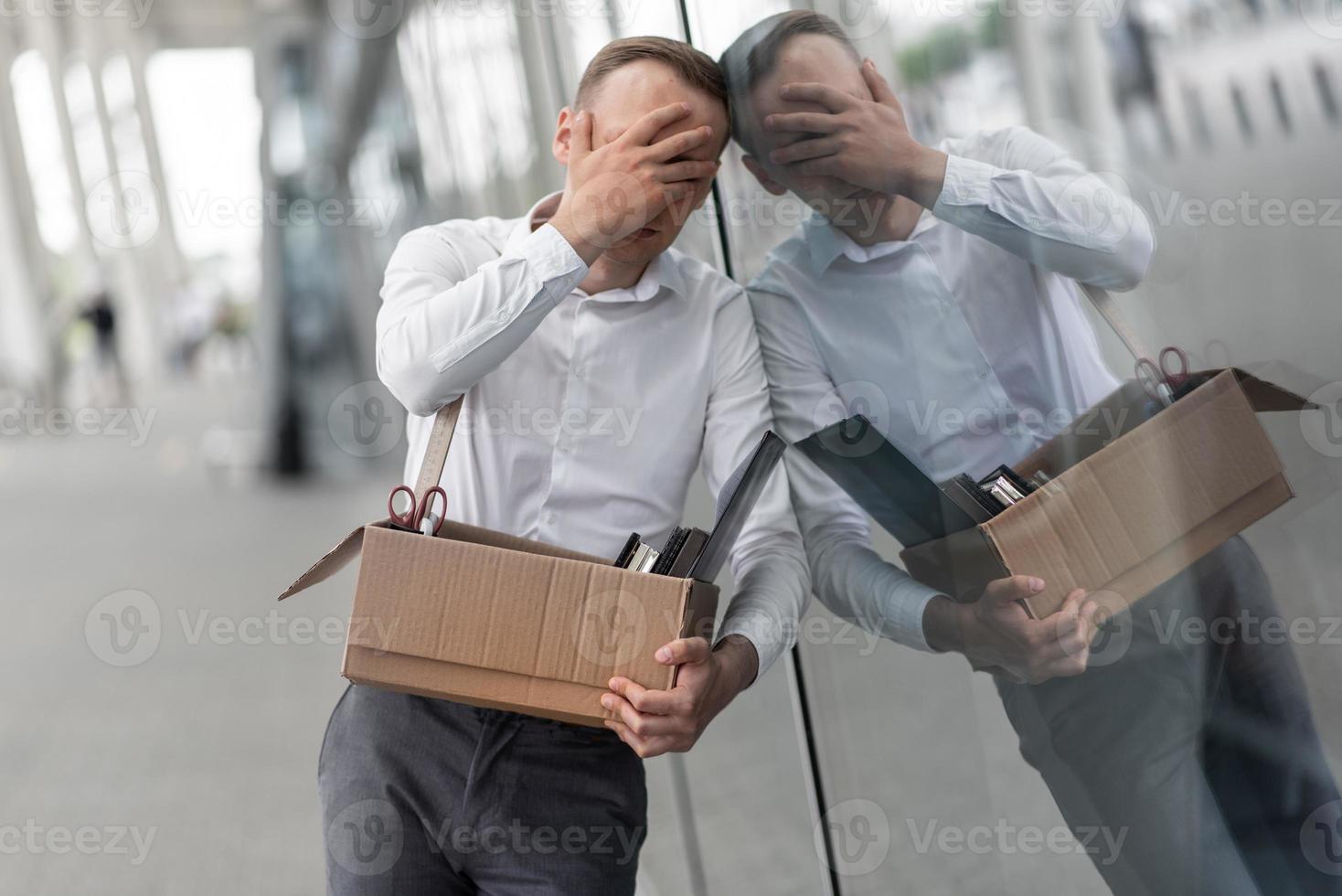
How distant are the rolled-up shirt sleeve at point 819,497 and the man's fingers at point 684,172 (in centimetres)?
26

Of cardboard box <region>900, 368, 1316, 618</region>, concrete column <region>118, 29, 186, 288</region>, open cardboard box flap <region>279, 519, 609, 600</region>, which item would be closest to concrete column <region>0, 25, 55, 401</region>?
concrete column <region>118, 29, 186, 288</region>

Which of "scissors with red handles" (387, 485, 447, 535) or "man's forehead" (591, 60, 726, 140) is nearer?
"scissors with red handles" (387, 485, 447, 535)

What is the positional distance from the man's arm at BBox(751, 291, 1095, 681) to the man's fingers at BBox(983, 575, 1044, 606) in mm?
21

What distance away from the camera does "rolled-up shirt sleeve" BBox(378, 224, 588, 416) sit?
1189 mm

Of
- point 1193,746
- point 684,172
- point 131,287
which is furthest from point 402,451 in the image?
point 131,287

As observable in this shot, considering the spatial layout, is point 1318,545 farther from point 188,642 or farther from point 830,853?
point 188,642

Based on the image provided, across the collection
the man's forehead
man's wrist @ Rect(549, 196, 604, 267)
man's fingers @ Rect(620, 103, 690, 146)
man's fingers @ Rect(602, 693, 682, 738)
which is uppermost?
the man's forehead

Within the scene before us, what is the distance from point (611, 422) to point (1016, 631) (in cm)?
52

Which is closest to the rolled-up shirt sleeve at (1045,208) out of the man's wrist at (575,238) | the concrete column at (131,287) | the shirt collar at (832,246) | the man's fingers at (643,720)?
the shirt collar at (832,246)

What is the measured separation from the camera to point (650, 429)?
136cm

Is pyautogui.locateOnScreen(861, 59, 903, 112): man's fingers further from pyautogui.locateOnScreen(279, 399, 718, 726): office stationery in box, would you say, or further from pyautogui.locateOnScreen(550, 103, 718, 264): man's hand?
pyautogui.locateOnScreen(279, 399, 718, 726): office stationery in box

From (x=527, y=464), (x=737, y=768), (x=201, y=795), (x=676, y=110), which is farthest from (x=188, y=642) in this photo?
(x=676, y=110)

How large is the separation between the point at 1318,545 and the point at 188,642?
4.62 m

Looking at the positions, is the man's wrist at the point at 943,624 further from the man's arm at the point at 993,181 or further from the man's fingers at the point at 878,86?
the man's fingers at the point at 878,86
